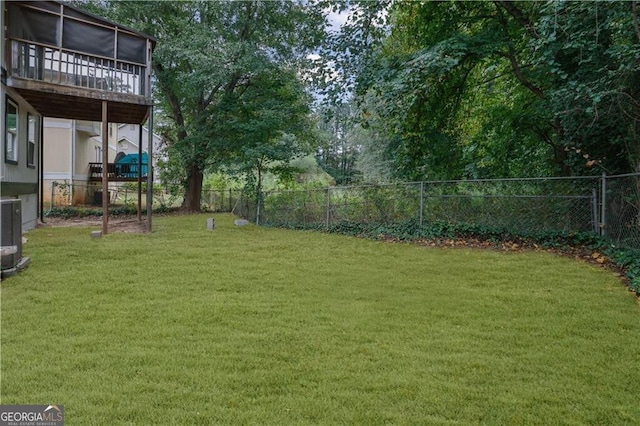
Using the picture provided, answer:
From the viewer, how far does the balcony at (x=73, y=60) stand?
7.99 meters

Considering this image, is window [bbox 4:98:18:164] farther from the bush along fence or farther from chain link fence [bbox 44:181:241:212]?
chain link fence [bbox 44:181:241:212]

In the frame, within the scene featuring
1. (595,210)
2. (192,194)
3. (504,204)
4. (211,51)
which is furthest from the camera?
(192,194)

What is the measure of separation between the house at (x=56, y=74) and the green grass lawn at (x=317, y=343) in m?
3.65

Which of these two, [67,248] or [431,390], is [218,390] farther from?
[67,248]

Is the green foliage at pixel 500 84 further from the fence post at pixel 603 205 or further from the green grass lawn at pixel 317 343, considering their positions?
the green grass lawn at pixel 317 343

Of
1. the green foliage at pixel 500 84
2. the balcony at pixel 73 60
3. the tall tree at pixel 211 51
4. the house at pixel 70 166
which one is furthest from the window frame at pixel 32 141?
the green foliage at pixel 500 84

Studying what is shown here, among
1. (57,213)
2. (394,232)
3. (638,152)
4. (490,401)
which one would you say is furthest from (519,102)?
(57,213)

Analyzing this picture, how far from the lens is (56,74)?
929 cm

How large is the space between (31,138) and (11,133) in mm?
1962

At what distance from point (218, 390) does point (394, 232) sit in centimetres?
720

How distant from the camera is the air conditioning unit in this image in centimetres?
491

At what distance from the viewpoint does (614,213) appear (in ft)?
22.8

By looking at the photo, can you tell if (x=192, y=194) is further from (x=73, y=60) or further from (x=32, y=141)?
(x=73, y=60)

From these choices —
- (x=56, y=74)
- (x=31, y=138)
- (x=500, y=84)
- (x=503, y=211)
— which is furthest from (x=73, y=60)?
(x=500, y=84)
